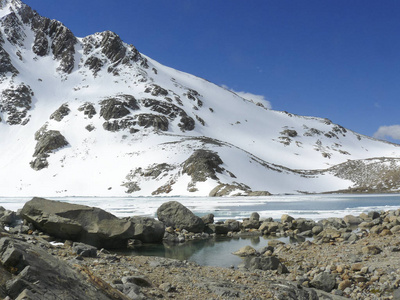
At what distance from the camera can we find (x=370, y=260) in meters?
18.0

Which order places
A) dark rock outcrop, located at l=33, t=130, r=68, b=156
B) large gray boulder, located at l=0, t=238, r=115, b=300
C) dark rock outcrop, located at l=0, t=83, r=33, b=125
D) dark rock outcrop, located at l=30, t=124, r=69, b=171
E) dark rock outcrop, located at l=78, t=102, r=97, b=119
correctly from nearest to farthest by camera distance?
large gray boulder, located at l=0, t=238, r=115, b=300 → dark rock outcrop, located at l=30, t=124, r=69, b=171 → dark rock outcrop, located at l=33, t=130, r=68, b=156 → dark rock outcrop, located at l=78, t=102, r=97, b=119 → dark rock outcrop, located at l=0, t=83, r=33, b=125

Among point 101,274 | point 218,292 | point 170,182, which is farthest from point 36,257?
point 170,182

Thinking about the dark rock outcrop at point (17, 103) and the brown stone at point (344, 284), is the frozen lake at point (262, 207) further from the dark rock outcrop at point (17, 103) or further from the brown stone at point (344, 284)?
the dark rock outcrop at point (17, 103)

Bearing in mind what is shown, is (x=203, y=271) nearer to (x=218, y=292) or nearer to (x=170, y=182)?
(x=218, y=292)

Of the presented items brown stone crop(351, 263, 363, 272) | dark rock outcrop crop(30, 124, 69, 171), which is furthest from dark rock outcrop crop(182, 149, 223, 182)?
brown stone crop(351, 263, 363, 272)

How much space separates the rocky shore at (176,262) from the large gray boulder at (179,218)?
0.09 metres

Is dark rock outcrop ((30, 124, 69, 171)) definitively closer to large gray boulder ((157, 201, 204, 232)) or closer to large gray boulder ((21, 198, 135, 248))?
large gray boulder ((157, 201, 204, 232))

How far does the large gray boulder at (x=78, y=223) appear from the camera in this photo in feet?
75.7

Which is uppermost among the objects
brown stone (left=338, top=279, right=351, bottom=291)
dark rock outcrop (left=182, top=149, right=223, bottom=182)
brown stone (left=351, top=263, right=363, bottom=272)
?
dark rock outcrop (left=182, top=149, right=223, bottom=182)

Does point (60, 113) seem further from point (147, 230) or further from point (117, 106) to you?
point (147, 230)

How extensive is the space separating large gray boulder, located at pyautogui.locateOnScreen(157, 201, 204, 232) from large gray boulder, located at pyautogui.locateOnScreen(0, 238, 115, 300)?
26435 mm

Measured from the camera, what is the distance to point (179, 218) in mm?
33844

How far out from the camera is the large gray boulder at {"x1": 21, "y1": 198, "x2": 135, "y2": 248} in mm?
23078

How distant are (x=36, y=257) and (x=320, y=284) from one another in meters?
11.6
